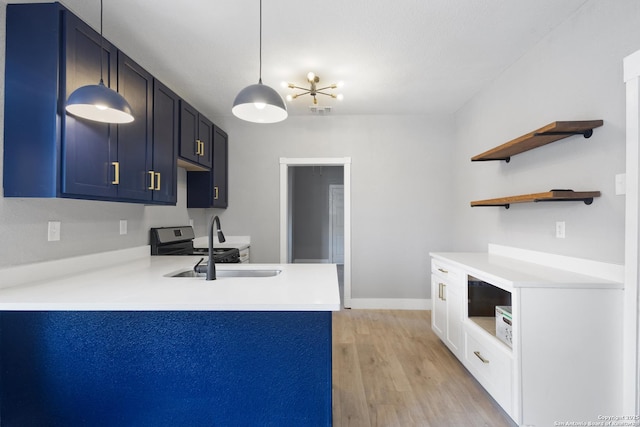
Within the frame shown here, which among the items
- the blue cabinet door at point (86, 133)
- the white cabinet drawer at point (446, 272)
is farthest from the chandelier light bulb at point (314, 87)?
the white cabinet drawer at point (446, 272)

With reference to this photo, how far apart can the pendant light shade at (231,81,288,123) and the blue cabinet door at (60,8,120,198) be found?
2.76 feet

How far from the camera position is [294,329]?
1.37m

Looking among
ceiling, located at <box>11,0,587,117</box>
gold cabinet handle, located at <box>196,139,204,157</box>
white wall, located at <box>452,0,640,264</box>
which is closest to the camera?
white wall, located at <box>452,0,640,264</box>

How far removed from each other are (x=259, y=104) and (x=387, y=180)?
107 inches

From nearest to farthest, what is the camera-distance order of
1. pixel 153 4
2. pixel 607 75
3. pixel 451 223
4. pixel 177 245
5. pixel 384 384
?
pixel 607 75 → pixel 153 4 → pixel 384 384 → pixel 177 245 → pixel 451 223

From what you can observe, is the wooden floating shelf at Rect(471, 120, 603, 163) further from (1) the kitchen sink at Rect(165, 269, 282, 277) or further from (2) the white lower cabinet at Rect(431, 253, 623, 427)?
(1) the kitchen sink at Rect(165, 269, 282, 277)

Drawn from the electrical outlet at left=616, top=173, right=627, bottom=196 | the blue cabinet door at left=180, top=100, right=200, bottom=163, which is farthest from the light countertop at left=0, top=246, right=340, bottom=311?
the electrical outlet at left=616, top=173, right=627, bottom=196

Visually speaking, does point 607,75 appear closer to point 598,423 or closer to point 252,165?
point 598,423

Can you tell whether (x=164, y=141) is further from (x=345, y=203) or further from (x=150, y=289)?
(x=345, y=203)

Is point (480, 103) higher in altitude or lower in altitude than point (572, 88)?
higher

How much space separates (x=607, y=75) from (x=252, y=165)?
11.6 feet

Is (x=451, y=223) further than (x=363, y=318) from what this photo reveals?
Yes

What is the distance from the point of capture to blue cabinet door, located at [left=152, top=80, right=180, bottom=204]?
2.39 m

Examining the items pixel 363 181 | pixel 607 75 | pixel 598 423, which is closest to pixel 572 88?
pixel 607 75
